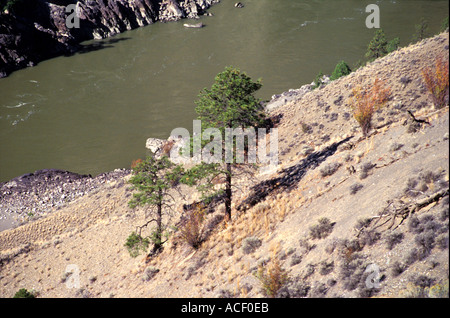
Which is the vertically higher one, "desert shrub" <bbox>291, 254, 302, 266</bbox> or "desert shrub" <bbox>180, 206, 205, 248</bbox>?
"desert shrub" <bbox>291, 254, 302, 266</bbox>

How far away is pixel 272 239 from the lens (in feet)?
68.0

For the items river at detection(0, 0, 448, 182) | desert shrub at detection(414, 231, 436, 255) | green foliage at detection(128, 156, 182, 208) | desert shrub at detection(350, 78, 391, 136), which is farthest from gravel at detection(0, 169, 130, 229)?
desert shrub at detection(414, 231, 436, 255)

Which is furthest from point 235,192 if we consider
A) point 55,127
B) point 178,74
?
point 178,74

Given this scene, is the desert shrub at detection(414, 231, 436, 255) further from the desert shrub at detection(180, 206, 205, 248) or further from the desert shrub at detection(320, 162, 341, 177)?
the desert shrub at detection(180, 206, 205, 248)

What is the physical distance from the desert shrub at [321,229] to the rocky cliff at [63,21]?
76698 millimetres

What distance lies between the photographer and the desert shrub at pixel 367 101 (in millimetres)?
A: 26547

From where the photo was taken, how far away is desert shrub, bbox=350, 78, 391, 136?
26.5 metres

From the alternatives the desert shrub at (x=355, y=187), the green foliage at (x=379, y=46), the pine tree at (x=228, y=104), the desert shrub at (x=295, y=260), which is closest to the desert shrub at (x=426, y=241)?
the desert shrub at (x=295, y=260)

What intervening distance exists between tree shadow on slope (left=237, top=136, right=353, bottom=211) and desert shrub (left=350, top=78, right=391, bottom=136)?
2.38 metres

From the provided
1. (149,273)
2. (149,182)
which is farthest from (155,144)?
(149,273)

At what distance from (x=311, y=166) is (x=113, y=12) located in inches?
3357

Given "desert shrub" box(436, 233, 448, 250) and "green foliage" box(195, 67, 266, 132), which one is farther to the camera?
"green foliage" box(195, 67, 266, 132)

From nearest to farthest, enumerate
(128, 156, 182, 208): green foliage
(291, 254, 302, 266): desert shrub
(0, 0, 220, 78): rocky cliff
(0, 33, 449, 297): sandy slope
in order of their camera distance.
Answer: (0, 33, 449, 297): sandy slope < (291, 254, 302, 266): desert shrub < (128, 156, 182, 208): green foliage < (0, 0, 220, 78): rocky cliff

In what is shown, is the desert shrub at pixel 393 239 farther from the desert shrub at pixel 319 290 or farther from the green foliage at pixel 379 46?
the green foliage at pixel 379 46
